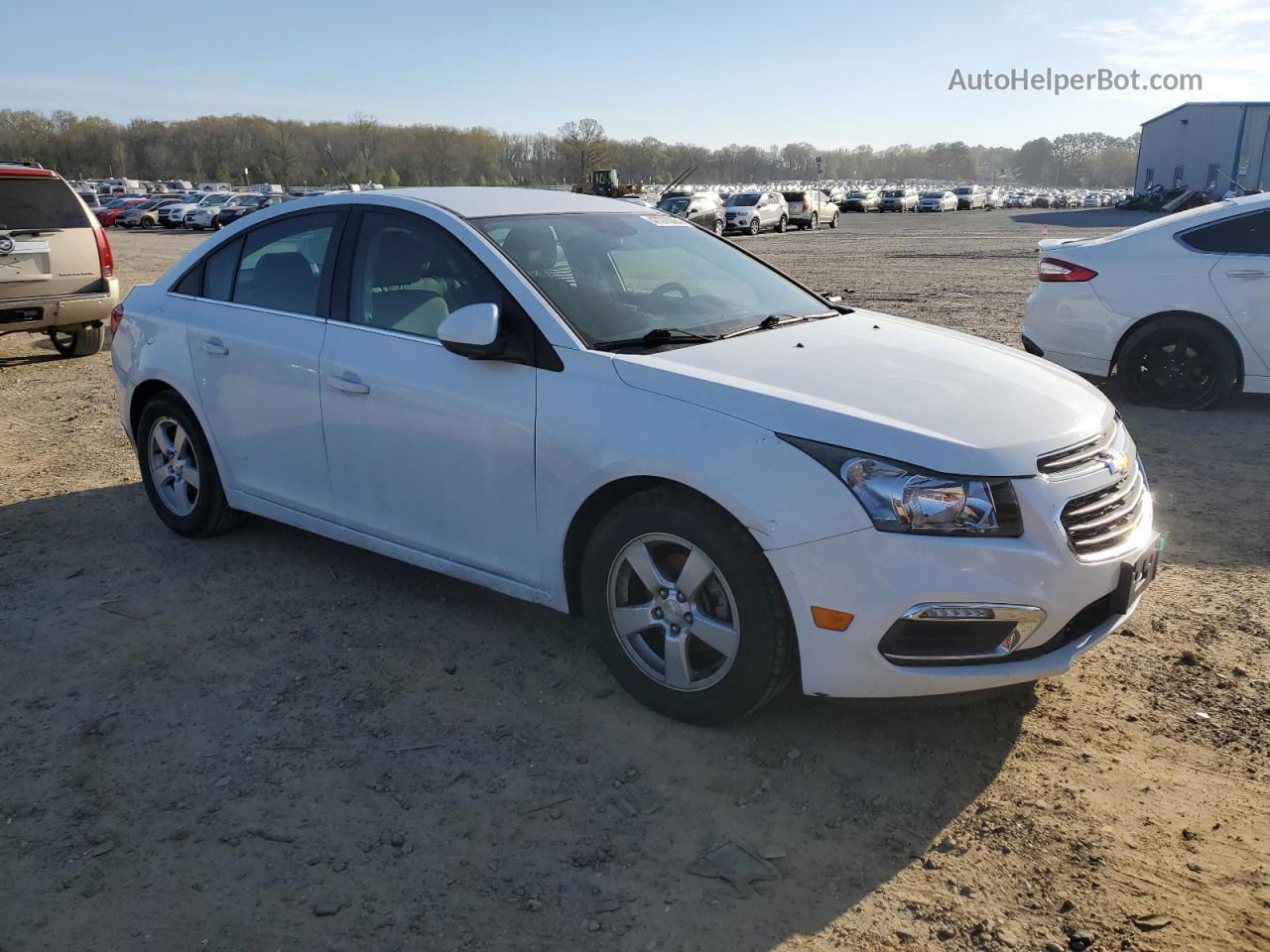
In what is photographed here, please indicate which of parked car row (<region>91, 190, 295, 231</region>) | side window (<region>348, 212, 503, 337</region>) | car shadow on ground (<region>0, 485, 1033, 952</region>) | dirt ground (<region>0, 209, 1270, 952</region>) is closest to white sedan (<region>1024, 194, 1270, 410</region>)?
dirt ground (<region>0, 209, 1270, 952</region>)

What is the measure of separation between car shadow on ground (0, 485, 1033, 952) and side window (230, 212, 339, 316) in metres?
1.34

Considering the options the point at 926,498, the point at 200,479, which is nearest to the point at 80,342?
the point at 200,479

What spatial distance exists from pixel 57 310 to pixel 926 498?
32.2 ft

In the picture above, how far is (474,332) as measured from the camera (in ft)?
11.4

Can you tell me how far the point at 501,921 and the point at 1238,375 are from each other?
6886 mm

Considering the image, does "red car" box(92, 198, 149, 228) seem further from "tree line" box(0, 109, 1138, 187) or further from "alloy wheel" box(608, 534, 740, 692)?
"tree line" box(0, 109, 1138, 187)

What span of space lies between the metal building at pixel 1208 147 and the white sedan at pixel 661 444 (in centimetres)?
6946

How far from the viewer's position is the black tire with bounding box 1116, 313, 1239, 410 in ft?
23.9

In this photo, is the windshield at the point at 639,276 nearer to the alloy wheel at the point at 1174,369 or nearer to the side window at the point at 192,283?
the side window at the point at 192,283

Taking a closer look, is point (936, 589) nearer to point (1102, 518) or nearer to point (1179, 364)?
point (1102, 518)

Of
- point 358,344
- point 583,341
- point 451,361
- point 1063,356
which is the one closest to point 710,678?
point 583,341

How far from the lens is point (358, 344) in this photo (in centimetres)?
407

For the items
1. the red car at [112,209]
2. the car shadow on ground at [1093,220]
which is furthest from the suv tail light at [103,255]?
the red car at [112,209]

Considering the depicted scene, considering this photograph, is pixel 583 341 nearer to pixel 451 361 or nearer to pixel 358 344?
pixel 451 361
